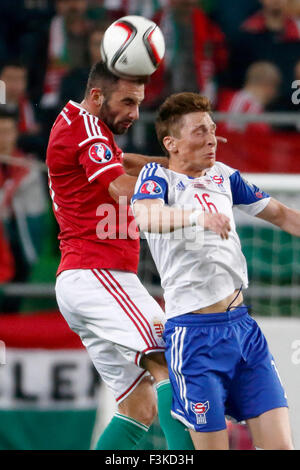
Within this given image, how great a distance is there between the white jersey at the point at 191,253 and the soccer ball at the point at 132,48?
0.59 meters

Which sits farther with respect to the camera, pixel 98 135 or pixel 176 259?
pixel 98 135

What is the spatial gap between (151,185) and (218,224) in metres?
0.57

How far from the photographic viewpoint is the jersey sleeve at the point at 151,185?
12.2ft

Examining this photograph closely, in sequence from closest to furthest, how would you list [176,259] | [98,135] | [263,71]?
[176,259] < [98,135] < [263,71]

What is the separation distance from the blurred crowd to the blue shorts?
3317 mm

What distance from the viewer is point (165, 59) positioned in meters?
7.85

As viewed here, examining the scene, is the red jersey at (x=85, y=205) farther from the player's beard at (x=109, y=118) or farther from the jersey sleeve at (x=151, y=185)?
the jersey sleeve at (x=151, y=185)

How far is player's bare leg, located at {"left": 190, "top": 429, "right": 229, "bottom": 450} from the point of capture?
3.72 m

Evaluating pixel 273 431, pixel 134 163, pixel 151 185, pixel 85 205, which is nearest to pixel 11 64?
pixel 134 163
